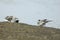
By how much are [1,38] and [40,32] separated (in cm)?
211

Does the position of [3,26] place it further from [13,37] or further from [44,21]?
[44,21]

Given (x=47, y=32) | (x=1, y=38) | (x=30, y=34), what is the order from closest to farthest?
(x=1, y=38) → (x=30, y=34) → (x=47, y=32)

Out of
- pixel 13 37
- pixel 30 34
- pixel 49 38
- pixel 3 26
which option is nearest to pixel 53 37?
pixel 49 38

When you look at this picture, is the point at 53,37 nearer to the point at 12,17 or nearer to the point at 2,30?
the point at 2,30

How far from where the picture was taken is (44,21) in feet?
52.1

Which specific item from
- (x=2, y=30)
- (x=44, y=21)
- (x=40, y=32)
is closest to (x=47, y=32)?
(x=40, y=32)

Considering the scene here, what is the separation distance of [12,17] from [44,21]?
6.59ft

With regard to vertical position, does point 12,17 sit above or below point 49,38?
above

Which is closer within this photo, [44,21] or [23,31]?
[23,31]

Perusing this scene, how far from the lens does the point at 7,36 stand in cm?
1054

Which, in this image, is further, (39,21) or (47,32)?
(39,21)

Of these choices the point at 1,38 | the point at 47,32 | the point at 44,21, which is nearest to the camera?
the point at 1,38

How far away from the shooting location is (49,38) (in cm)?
1069

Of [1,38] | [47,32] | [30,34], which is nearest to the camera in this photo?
[1,38]
